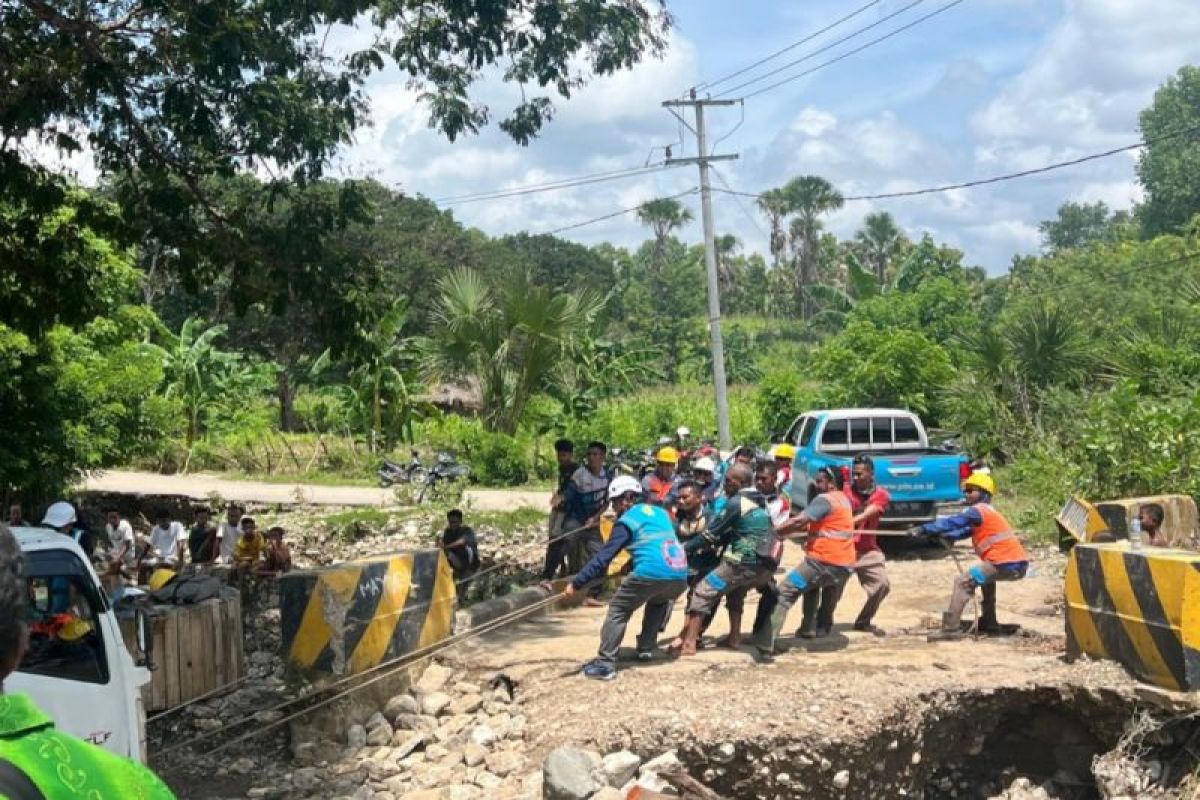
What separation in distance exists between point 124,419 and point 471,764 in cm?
1175

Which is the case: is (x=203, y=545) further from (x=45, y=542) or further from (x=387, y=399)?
(x=387, y=399)

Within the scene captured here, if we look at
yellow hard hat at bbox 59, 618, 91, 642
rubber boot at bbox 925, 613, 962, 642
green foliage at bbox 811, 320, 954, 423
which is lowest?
rubber boot at bbox 925, 613, 962, 642

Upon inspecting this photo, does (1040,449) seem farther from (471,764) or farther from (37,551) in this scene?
(37,551)

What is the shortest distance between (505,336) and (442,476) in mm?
3285

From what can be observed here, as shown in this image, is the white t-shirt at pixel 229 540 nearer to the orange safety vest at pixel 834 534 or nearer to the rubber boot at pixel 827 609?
the rubber boot at pixel 827 609

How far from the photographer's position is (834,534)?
10156 millimetres

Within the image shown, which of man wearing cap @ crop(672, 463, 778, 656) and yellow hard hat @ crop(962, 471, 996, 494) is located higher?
yellow hard hat @ crop(962, 471, 996, 494)

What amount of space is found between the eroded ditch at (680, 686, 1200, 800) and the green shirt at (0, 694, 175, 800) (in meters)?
6.45

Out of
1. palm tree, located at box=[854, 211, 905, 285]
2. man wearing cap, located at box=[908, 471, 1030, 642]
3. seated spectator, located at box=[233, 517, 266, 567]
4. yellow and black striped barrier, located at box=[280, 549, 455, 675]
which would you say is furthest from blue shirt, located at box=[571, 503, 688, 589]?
palm tree, located at box=[854, 211, 905, 285]

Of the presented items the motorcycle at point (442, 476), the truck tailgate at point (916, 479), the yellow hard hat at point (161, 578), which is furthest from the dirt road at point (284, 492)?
the yellow hard hat at point (161, 578)

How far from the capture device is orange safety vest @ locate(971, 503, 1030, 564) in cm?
1032

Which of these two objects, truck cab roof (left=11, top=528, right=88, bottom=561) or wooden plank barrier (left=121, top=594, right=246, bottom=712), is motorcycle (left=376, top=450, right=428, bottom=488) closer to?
wooden plank barrier (left=121, top=594, right=246, bottom=712)

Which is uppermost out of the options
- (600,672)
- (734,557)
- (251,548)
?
(734,557)

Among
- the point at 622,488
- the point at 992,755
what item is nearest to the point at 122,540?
the point at 622,488
